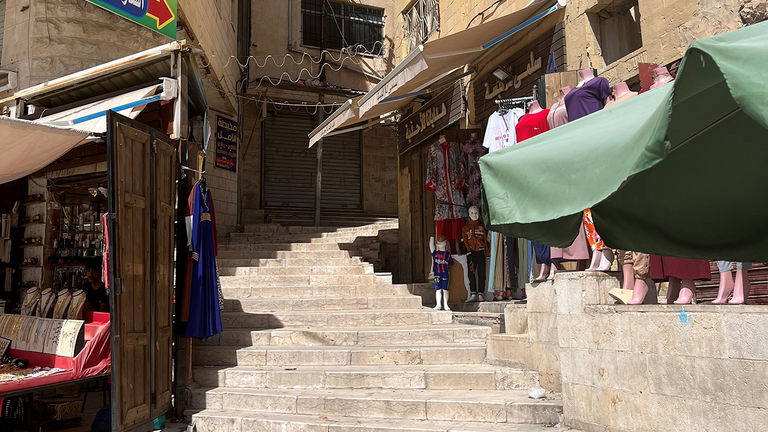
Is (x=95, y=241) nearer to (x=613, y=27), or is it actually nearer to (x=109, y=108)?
(x=109, y=108)

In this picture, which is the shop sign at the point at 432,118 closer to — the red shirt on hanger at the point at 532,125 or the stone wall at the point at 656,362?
the red shirt on hanger at the point at 532,125

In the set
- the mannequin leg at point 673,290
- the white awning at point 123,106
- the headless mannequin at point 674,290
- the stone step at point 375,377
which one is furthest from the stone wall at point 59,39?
the mannequin leg at point 673,290

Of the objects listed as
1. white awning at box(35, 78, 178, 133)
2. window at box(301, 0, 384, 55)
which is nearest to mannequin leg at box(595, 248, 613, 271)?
white awning at box(35, 78, 178, 133)

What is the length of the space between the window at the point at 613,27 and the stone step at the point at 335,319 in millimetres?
3804

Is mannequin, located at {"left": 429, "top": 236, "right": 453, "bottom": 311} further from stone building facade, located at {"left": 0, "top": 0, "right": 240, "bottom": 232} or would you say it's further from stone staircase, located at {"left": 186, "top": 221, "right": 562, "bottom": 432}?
stone building facade, located at {"left": 0, "top": 0, "right": 240, "bottom": 232}

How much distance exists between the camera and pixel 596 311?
181 inches

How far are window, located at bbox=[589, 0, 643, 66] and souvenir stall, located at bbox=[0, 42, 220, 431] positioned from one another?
15.6ft

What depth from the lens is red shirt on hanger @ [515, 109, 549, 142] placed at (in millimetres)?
6379

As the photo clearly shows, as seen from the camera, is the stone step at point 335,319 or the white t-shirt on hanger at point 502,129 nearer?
the white t-shirt on hanger at point 502,129

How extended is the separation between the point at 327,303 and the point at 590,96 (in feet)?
14.8

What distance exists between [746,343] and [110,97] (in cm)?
696

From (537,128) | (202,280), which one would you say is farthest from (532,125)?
(202,280)

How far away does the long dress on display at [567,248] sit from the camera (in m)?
5.76

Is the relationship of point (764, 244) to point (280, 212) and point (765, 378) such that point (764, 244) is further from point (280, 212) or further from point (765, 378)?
point (280, 212)
